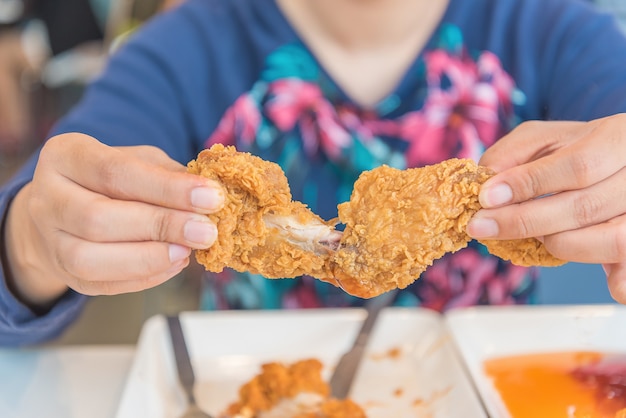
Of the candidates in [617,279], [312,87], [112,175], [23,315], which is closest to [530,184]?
[617,279]

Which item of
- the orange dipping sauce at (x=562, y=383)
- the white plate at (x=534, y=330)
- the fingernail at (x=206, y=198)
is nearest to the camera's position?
the fingernail at (x=206, y=198)

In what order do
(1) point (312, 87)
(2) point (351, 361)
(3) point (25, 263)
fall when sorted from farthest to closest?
(1) point (312, 87)
(2) point (351, 361)
(3) point (25, 263)

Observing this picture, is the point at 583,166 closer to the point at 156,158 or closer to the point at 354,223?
the point at 354,223

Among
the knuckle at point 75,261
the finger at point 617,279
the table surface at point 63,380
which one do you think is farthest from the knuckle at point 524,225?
the table surface at point 63,380

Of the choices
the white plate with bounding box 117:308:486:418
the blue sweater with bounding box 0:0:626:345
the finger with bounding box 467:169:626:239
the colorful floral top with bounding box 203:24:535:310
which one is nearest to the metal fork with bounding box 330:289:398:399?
the white plate with bounding box 117:308:486:418

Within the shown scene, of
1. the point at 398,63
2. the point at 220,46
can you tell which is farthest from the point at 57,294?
the point at 398,63

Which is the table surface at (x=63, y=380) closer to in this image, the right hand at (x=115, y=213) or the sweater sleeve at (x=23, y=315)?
the sweater sleeve at (x=23, y=315)

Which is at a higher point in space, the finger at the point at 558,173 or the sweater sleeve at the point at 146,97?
the sweater sleeve at the point at 146,97
